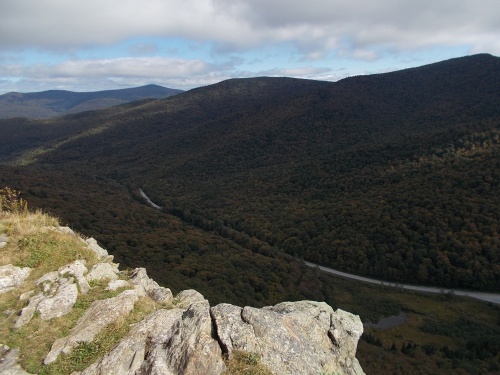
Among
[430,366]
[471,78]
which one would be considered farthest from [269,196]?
[471,78]

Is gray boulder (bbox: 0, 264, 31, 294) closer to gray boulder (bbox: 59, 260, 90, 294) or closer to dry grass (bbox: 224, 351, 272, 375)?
gray boulder (bbox: 59, 260, 90, 294)

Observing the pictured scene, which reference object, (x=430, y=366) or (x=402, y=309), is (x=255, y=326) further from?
(x=402, y=309)

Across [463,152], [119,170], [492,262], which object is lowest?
[119,170]

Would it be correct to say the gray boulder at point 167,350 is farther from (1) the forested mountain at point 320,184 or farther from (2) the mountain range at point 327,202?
(1) the forested mountain at point 320,184

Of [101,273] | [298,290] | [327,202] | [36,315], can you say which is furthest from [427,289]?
[36,315]

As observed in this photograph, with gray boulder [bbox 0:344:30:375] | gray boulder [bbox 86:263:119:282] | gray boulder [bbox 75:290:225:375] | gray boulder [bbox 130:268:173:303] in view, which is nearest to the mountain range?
gray boulder [bbox 130:268:173:303]
